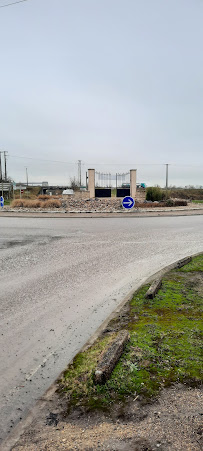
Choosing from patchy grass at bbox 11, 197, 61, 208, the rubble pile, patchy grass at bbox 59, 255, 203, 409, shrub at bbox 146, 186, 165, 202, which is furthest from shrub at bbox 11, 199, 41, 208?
patchy grass at bbox 59, 255, 203, 409

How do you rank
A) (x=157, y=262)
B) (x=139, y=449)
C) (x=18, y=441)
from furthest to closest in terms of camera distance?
1. (x=157, y=262)
2. (x=18, y=441)
3. (x=139, y=449)

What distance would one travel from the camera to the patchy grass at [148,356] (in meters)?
2.85

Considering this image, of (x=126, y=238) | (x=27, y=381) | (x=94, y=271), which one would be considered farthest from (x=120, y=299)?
(x=126, y=238)

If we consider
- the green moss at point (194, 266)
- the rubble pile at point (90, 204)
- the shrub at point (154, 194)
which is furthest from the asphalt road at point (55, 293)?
the shrub at point (154, 194)

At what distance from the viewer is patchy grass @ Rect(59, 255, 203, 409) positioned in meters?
2.85

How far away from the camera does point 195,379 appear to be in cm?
296

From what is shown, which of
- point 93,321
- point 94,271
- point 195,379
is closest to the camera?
point 195,379

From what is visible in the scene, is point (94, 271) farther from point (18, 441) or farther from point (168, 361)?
point (18, 441)

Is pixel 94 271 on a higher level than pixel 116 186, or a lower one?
lower

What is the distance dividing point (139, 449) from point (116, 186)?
38599mm

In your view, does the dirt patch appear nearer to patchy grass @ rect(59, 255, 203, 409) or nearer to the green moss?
patchy grass @ rect(59, 255, 203, 409)

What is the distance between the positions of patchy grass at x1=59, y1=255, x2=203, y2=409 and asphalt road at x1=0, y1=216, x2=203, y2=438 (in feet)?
1.00

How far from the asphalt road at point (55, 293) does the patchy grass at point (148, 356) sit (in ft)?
1.00

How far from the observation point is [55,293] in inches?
232
